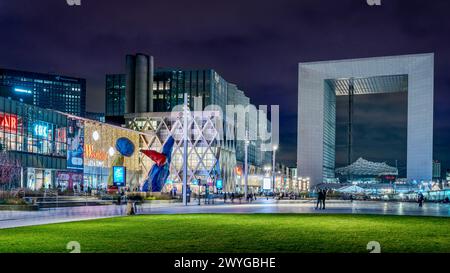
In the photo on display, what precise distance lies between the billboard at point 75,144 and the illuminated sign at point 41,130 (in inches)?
Result: 272

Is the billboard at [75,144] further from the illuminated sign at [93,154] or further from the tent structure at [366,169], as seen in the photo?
the tent structure at [366,169]

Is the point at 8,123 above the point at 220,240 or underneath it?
above

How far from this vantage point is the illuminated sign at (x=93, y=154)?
88.5 meters

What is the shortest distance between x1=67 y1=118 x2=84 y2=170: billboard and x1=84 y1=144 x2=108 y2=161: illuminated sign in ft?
8.55

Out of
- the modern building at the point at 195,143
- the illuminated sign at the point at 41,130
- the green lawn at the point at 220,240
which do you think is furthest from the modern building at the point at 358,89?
the green lawn at the point at 220,240

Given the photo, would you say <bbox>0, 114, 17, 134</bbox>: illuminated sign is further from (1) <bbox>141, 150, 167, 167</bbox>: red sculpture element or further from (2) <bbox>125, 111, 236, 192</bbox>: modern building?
(2) <bbox>125, 111, 236, 192</bbox>: modern building

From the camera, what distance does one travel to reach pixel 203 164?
389 ft

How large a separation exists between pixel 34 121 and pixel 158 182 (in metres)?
23.9

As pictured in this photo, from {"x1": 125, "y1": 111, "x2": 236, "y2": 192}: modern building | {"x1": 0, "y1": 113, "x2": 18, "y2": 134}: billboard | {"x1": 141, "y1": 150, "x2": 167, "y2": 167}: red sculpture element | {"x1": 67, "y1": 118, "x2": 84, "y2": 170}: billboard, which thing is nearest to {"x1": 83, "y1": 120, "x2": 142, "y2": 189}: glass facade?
{"x1": 67, "y1": 118, "x2": 84, "y2": 170}: billboard

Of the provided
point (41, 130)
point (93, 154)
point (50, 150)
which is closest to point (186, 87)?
point (93, 154)

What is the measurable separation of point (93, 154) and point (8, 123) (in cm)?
2695

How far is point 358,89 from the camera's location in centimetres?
16550

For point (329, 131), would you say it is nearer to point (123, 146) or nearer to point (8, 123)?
point (8, 123)

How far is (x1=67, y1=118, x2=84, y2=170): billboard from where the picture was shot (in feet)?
263
